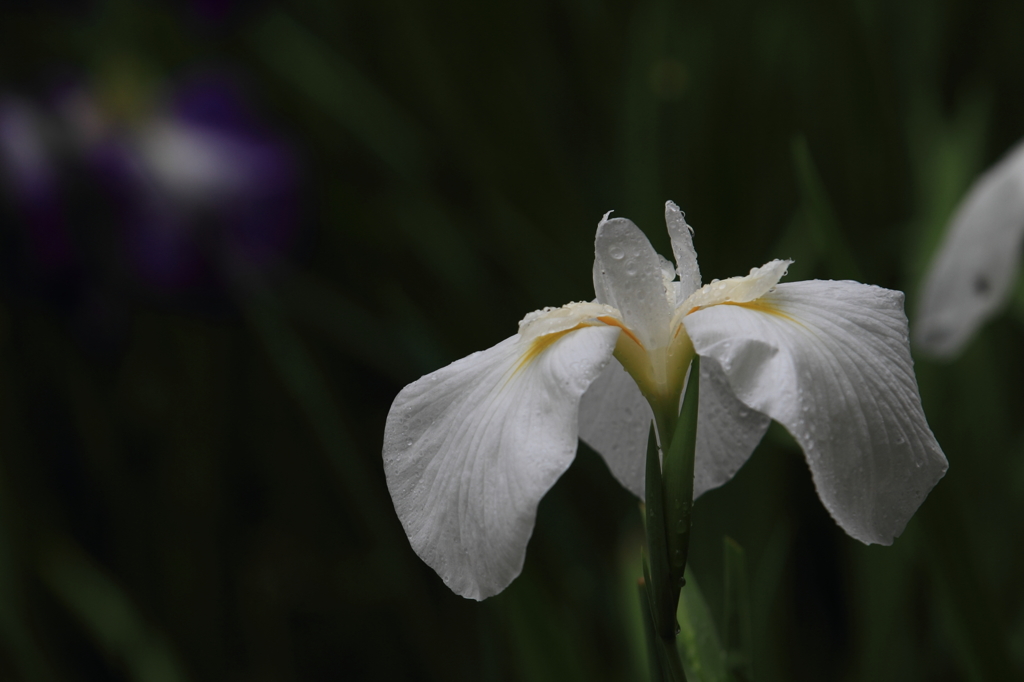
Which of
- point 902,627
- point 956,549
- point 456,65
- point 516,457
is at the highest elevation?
point 456,65

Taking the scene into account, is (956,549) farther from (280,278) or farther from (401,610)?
(280,278)

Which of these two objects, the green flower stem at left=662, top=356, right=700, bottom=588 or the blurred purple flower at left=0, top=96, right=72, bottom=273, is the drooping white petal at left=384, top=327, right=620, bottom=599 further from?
the blurred purple flower at left=0, top=96, right=72, bottom=273

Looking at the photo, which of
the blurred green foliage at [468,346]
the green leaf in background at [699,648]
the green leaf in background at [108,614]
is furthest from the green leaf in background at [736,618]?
the green leaf in background at [108,614]

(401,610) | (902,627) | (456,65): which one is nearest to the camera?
(902,627)

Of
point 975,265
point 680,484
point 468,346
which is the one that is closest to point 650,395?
point 680,484

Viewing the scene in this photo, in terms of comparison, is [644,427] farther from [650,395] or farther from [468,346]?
[468,346]

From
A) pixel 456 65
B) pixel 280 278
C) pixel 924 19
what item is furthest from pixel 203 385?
pixel 924 19
